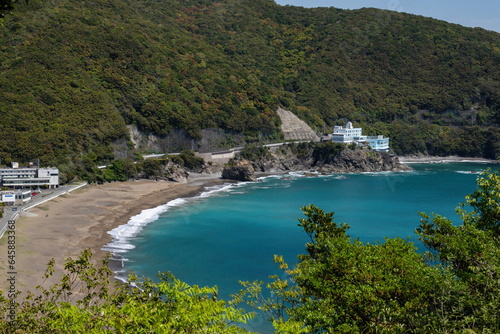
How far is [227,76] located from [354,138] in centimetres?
3790

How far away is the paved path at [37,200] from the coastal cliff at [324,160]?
46.2 meters

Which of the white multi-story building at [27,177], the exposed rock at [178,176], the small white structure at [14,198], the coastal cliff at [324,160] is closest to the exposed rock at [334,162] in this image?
the coastal cliff at [324,160]

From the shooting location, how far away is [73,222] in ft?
172

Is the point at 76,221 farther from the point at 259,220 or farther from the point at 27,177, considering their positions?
the point at 27,177

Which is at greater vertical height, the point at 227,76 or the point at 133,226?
the point at 227,76

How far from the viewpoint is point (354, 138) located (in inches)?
4818

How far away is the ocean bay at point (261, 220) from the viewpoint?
40.4 metres

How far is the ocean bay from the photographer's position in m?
40.4

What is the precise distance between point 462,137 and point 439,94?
20.4 metres

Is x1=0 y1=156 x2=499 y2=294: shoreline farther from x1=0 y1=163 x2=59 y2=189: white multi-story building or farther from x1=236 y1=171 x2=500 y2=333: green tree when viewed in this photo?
x1=236 y1=171 x2=500 y2=333: green tree

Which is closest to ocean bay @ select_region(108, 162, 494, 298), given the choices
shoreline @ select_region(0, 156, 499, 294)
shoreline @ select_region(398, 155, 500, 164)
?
shoreline @ select_region(0, 156, 499, 294)

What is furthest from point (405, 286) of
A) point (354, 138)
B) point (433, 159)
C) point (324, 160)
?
point (433, 159)

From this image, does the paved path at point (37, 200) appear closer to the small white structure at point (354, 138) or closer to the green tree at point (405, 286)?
the green tree at point (405, 286)

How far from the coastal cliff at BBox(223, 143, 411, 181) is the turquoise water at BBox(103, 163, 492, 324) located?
8.75 metres
